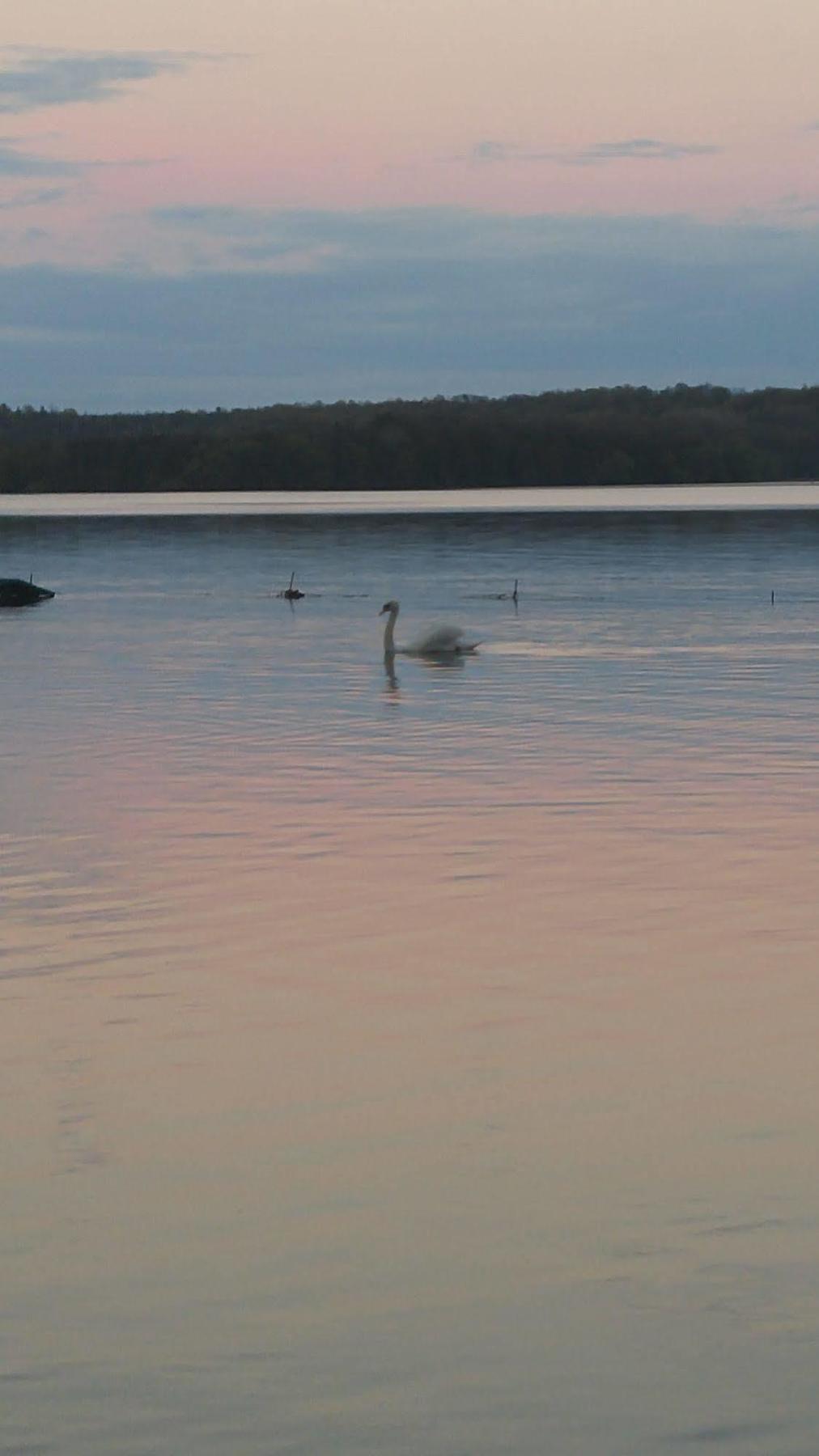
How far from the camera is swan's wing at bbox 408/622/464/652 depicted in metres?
45.8

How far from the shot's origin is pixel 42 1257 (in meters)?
9.85

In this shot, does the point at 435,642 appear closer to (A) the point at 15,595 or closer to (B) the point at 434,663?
(B) the point at 434,663

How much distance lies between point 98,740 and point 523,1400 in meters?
21.8

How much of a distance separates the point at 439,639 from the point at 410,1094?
33.8 metres

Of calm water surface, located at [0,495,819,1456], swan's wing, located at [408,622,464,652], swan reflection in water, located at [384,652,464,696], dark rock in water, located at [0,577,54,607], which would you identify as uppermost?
calm water surface, located at [0,495,819,1456]

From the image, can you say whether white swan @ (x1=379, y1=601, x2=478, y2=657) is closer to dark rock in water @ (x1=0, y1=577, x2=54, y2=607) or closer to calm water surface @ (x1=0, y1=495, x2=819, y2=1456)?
calm water surface @ (x1=0, y1=495, x2=819, y2=1456)

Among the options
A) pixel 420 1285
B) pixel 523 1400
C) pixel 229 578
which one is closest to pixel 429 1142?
pixel 420 1285

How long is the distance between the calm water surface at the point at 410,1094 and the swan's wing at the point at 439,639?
615 inches

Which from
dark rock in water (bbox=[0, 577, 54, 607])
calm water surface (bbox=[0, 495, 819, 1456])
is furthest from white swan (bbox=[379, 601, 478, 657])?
dark rock in water (bbox=[0, 577, 54, 607])

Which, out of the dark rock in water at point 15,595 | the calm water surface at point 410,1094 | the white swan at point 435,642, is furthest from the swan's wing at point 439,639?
the dark rock in water at point 15,595

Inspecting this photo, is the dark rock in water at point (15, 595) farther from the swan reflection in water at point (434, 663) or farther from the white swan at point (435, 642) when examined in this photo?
the swan reflection in water at point (434, 663)

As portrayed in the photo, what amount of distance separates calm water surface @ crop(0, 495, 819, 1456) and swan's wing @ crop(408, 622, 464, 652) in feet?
51.2

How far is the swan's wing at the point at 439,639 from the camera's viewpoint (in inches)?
1801

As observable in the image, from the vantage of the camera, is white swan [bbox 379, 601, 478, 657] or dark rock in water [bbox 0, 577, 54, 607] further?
dark rock in water [bbox 0, 577, 54, 607]
